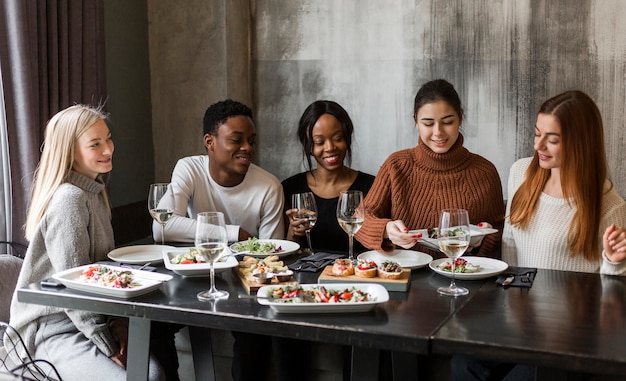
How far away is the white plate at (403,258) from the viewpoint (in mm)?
2379

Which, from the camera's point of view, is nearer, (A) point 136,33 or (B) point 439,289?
(B) point 439,289

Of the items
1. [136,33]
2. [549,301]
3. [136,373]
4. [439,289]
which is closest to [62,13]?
[136,33]

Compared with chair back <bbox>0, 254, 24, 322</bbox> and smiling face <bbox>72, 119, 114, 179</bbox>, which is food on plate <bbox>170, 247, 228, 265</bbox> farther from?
chair back <bbox>0, 254, 24, 322</bbox>

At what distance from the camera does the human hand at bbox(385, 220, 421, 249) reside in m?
2.45

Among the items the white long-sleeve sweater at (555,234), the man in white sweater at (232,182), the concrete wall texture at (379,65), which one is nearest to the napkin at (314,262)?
the white long-sleeve sweater at (555,234)

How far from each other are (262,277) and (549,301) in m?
0.81

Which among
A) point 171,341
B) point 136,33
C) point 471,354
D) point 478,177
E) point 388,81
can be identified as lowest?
point 171,341

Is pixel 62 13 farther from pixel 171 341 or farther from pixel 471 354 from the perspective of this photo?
pixel 471 354

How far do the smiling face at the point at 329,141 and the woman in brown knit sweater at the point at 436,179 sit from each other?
35cm

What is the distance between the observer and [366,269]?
2199 mm

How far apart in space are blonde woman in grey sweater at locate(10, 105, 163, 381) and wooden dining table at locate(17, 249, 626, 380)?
0.66 ft

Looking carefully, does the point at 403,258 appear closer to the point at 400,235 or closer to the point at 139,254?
the point at 400,235

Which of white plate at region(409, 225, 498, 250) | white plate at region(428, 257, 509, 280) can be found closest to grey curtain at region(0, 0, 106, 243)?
white plate at region(409, 225, 498, 250)

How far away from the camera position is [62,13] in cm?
351
